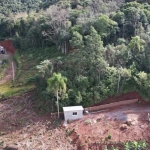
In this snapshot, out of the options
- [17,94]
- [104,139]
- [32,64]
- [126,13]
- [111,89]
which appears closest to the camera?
[104,139]

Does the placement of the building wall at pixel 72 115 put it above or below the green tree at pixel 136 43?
below

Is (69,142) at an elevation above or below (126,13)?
below

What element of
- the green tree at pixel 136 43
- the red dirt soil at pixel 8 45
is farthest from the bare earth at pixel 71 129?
the red dirt soil at pixel 8 45

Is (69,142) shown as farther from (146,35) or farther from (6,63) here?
(6,63)

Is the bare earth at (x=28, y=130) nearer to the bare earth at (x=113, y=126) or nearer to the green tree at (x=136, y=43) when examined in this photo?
the bare earth at (x=113, y=126)

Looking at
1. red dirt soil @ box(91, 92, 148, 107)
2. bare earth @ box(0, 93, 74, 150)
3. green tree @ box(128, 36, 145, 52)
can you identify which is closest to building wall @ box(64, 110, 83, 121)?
bare earth @ box(0, 93, 74, 150)

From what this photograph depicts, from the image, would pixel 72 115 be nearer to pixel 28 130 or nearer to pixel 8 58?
pixel 28 130

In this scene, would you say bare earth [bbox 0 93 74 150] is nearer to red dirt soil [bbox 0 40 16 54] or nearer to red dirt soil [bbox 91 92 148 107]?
red dirt soil [bbox 91 92 148 107]

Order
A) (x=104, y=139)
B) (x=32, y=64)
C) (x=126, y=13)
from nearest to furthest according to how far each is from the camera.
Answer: (x=104, y=139), (x=126, y=13), (x=32, y=64)

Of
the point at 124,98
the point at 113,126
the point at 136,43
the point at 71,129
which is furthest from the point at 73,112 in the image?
the point at 136,43

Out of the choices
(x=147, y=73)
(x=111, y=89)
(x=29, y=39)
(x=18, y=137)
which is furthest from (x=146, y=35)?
(x=29, y=39)
